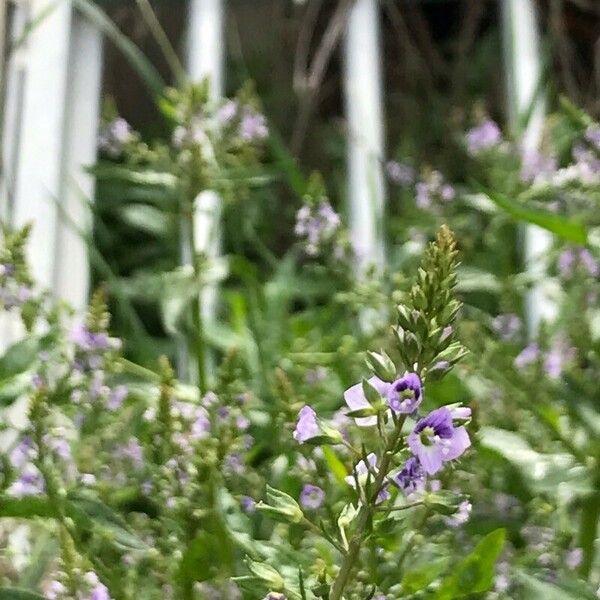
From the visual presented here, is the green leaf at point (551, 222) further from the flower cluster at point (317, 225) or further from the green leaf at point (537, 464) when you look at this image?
the flower cluster at point (317, 225)

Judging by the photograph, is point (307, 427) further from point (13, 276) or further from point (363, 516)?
point (13, 276)

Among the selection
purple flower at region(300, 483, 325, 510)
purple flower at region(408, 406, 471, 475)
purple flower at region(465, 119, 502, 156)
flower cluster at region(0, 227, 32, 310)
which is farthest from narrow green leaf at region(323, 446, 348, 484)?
purple flower at region(465, 119, 502, 156)

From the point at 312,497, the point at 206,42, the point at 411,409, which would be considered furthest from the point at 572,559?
the point at 206,42

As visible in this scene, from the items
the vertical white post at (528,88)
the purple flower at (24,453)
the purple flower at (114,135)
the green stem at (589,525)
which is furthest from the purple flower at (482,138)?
the purple flower at (24,453)

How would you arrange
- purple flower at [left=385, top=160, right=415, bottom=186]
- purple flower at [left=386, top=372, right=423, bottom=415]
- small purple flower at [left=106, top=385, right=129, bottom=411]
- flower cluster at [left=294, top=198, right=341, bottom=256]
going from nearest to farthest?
1. purple flower at [left=386, top=372, right=423, bottom=415]
2. small purple flower at [left=106, top=385, right=129, bottom=411]
3. flower cluster at [left=294, top=198, right=341, bottom=256]
4. purple flower at [left=385, top=160, right=415, bottom=186]

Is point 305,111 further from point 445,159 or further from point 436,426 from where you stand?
point 436,426

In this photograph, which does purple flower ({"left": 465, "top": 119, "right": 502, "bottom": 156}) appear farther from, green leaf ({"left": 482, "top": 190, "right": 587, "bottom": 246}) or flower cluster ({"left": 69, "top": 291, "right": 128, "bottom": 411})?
flower cluster ({"left": 69, "top": 291, "right": 128, "bottom": 411})
